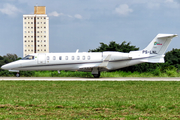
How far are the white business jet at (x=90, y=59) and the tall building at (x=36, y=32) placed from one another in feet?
372

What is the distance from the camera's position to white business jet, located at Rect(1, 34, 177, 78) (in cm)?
2606

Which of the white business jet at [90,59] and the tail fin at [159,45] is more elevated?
the tail fin at [159,45]

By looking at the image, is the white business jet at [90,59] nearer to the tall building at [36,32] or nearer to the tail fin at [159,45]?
the tail fin at [159,45]

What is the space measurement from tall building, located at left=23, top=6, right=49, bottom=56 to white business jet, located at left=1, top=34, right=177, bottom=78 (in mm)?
113292

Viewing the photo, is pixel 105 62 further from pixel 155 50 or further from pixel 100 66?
pixel 155 50

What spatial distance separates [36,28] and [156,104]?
138 meters

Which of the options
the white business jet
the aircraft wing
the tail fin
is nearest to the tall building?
the white business jet

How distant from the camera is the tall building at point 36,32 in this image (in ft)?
458

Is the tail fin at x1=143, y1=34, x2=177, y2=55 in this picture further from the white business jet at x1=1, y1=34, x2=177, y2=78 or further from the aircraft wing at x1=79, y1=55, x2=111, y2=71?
the aircraft wing at x1=79, y1=55, x2=111, y2=71

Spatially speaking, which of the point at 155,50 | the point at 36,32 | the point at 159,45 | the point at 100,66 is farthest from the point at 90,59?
the point at 36,32

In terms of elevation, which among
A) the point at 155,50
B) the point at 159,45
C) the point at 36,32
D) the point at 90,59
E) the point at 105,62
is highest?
the point at 36,32

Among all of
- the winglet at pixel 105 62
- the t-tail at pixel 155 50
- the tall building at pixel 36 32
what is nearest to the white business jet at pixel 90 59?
the t-tail at pixel 155 50

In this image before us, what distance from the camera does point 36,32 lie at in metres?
142

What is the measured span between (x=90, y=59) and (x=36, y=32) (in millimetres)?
120551
